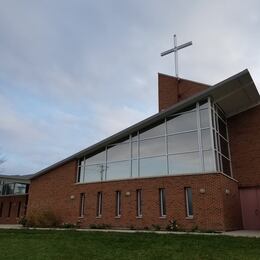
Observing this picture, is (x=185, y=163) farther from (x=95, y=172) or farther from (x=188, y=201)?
(x=95, y=172)

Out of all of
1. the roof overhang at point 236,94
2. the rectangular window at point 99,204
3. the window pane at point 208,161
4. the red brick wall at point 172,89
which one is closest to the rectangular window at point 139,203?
the rectangular window at point 99,204

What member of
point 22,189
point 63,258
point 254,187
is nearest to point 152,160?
point 254,187

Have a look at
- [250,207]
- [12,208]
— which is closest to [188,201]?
[250,207]

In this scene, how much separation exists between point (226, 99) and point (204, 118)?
2.20 m

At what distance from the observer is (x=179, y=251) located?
29.1 ft

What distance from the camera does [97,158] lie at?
2184 cm

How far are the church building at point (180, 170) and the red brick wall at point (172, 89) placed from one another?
11 centimetres

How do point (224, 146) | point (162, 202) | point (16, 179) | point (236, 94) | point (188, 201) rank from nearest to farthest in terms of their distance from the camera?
point (188, 201) < point (162, 202) < point (236, 94) < point (224, 146) < point (16, 179)

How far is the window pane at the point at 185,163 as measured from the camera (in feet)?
56.1

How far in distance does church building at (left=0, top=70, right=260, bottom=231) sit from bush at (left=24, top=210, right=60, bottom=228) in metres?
0.54

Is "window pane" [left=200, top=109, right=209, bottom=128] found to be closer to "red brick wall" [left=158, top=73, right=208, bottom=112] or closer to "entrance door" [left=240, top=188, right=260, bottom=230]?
"red brick wall" [left=158, top=73, right=208, bottom=112]

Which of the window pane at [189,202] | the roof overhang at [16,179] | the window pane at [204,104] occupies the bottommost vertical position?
the window pane at [189,202]

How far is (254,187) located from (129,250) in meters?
11.8

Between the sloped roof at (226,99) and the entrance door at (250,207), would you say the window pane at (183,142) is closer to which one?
the sloped roof at (226,99)
